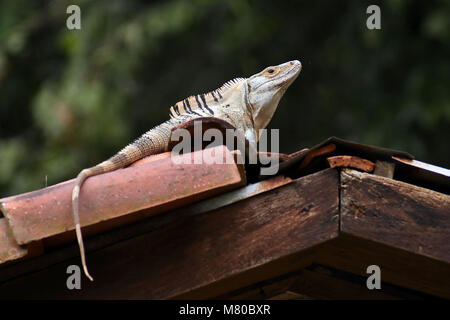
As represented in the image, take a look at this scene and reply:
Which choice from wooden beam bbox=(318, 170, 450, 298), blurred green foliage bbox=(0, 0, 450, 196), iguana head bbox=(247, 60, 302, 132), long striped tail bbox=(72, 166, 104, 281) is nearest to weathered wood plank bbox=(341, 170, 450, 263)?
wooden beam bbox=(318, 170, 450, 298)

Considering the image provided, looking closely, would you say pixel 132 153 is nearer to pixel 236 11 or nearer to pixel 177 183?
pixel 177 183

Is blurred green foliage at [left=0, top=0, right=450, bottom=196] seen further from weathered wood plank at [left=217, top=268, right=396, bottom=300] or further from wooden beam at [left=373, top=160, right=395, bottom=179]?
wooden beam at [left=373, top=160, right=395, bottom=179]

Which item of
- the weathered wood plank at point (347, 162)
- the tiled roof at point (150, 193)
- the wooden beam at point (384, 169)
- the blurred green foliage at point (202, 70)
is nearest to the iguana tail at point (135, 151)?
the tiled roof at point (150, 193)

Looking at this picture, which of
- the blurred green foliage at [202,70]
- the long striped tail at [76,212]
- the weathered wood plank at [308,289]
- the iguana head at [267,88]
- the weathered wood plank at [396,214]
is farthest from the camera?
the blurred green foliage at [202,70]

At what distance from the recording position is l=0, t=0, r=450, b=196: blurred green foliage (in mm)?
10266

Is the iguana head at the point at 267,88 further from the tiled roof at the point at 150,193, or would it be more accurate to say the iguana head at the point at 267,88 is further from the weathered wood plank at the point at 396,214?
the weathered wood plank at the point at 396,214

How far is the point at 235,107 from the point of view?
4027mm

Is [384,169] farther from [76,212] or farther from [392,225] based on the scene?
[76,212]

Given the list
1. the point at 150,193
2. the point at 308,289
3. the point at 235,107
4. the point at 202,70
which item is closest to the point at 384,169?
the point at 308,289

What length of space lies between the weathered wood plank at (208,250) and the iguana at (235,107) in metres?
0.52

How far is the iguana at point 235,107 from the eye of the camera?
3328 mm
